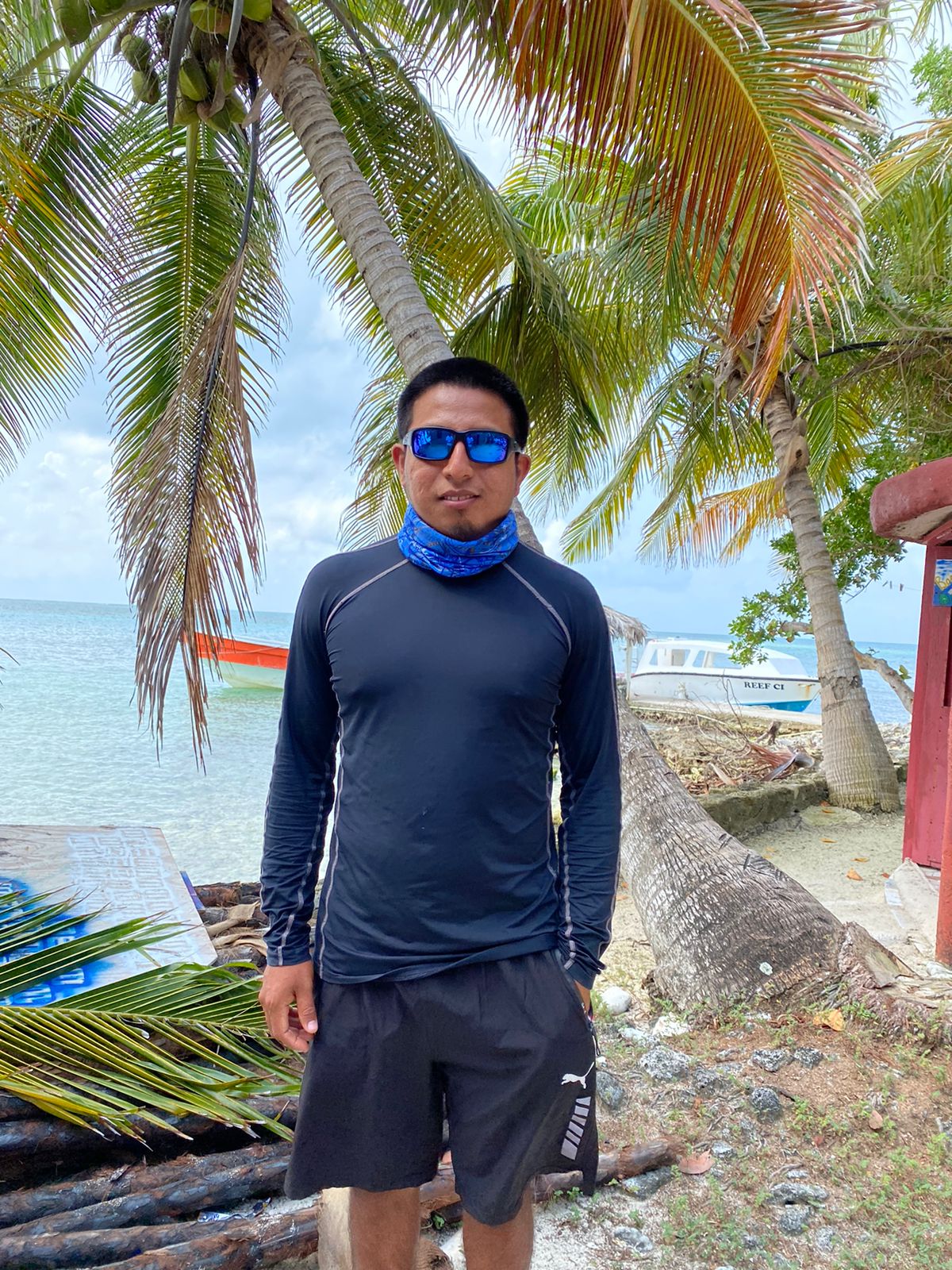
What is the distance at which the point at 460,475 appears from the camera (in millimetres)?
1732

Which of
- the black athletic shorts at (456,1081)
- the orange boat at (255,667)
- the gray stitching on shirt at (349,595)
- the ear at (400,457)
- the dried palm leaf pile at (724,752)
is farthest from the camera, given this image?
the orange boat at (255,667)

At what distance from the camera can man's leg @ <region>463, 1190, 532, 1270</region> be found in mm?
1747

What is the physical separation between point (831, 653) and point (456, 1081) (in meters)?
8.74

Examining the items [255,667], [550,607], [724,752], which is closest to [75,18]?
[550,607]

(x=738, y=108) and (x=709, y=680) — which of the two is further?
(x=709, y=680)

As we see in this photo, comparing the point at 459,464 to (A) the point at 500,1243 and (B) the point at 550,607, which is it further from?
(A) the point at 500,1243

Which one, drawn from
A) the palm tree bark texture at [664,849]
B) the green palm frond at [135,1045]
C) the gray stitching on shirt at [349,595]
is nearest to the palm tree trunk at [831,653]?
the palm tree bark texture at [664,849]

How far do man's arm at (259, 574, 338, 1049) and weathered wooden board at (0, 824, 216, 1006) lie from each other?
1525 millimetres

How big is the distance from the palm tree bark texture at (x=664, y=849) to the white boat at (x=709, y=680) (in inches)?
590

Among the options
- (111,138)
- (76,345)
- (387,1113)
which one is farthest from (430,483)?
(111,138)

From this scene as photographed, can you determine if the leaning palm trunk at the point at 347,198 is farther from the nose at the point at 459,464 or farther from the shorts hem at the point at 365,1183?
the shorts hem at the point at 365,1183

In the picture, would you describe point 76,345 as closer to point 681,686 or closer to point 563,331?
point 563,331

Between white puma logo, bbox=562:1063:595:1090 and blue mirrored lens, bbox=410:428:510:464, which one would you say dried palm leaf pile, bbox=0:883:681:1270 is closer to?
white puma logo, bbox=562:1063:595:1090

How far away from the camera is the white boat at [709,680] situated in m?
21.3
